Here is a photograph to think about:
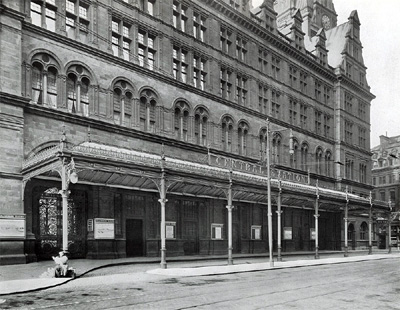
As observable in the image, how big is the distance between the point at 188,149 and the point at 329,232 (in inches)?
974

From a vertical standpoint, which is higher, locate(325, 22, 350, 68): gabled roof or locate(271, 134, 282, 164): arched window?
locate(325, 22, 350, 68): gabled roof

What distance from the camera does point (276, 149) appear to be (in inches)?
1772

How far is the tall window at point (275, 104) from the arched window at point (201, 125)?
10.4 m

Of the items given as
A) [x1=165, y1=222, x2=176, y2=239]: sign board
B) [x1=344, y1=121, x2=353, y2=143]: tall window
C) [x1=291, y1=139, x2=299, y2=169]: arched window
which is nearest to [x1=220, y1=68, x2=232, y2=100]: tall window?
[x1=291, y1=139, x2=299, y2=169]: arched window

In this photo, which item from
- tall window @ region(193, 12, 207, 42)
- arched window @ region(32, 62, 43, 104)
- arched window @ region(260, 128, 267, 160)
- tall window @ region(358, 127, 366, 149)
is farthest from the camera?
tall window @ region(358, 127, 366, 149)

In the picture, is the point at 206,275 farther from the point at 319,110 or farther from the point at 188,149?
the point at 319,110

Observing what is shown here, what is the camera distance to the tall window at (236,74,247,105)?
40500mm

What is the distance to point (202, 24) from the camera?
37375 millimetres

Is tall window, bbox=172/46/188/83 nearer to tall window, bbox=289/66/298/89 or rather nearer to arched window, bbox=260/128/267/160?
arched window, bbox=260/128/267/160

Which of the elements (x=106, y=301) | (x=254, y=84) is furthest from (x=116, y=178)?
(x=254, y=84)

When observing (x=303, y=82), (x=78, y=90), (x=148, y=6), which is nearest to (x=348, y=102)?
(x=303, y=82)

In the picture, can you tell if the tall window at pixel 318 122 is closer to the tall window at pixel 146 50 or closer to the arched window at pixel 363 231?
the arched window at pixel 363 231

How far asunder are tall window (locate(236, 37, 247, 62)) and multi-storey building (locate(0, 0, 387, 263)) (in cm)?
28

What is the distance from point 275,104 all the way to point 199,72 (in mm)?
11438
